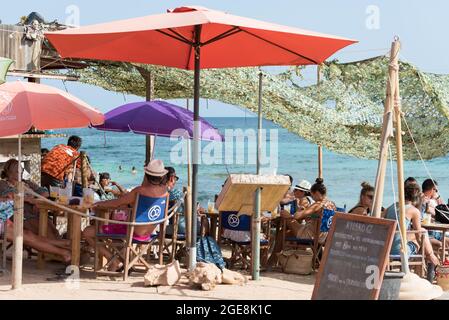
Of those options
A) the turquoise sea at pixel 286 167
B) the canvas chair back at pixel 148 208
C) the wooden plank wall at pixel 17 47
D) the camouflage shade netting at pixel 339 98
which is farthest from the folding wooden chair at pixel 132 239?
the turquoise sea at pixel 286 167

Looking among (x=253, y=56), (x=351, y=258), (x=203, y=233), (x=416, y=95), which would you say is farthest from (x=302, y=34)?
(x=416, y=95)

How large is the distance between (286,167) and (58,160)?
3629cm

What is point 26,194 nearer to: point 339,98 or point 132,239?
point 132,239

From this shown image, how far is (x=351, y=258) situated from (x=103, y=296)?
1.93 metres

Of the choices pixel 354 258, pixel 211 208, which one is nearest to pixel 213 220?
pixel 211 208

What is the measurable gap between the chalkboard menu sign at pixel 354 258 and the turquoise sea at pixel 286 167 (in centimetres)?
2659

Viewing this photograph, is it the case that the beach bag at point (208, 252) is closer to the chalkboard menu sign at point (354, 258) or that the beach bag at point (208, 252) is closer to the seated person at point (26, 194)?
the seated person at point (26, 194)

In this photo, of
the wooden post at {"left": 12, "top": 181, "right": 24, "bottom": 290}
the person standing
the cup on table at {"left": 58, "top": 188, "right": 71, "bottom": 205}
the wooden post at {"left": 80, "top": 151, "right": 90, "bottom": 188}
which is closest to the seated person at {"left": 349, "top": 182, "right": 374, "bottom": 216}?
the cup on table at {"left": 58, "top": 188, "right": 71, "bottom": 205}

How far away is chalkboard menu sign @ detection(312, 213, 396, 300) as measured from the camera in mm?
5113

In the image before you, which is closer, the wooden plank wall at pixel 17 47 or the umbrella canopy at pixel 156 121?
the umbrella canopy at pixel 156 121

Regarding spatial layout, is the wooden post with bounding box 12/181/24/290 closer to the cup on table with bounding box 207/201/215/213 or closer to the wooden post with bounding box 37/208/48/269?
the wooden post with bounding box 37/208/48/269

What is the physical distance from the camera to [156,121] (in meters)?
8.26

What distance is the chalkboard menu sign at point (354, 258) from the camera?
201 inches

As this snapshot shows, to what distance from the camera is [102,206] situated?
269 inches
